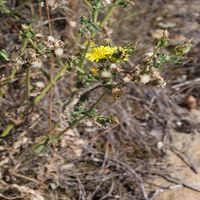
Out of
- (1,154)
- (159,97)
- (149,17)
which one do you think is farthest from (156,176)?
(149,17)

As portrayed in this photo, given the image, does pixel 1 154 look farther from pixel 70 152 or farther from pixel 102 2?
pixel 102 2

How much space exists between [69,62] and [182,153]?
0.92 metres

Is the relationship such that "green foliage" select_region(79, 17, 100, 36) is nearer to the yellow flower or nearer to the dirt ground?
the yellow flower

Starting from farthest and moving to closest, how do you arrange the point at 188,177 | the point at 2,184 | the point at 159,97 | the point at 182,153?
the point at 159,97 < the point at 182,153 < the point at 188,177 < the point at 2,184

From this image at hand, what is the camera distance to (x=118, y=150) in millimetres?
2242

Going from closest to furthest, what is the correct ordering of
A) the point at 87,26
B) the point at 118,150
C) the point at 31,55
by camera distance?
the point at 31,55, the point at 87,26, the point at 118,150

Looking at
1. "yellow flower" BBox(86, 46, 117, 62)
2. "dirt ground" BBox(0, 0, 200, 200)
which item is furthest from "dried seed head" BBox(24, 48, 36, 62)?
"dirt ground" BBox(0, 0, 200, 200)

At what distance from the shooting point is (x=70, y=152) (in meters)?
2.14

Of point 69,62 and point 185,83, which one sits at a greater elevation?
point 69,62

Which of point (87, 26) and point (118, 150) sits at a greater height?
Answer: point (87, 26)

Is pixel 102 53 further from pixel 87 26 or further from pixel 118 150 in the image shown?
pixel 118 150

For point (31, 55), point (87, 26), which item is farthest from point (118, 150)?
point (31, 55)

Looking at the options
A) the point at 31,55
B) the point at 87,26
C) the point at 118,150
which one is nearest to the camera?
the point at 31,55

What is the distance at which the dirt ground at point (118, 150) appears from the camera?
78.1 inches
